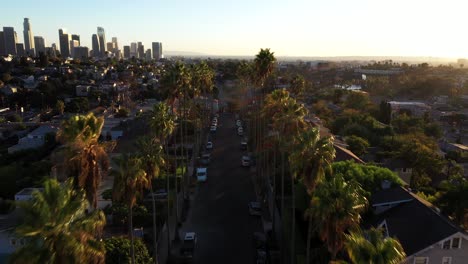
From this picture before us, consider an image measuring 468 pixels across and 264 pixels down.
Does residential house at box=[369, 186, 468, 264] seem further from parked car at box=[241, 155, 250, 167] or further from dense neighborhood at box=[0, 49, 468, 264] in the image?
parked car at box=[241, 155, 250, 167]

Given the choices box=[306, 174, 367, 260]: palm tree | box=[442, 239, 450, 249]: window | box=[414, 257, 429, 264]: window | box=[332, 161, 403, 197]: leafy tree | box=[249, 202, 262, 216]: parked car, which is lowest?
box=[249, 202, 262, 216]: parked car

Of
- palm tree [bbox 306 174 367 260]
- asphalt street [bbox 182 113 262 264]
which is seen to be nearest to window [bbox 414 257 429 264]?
palm tree [bbox 306 174 367 260]

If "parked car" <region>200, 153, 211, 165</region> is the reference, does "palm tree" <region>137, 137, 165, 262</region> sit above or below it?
above

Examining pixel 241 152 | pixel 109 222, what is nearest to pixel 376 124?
pixel 241 152

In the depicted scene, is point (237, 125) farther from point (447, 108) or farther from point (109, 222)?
point (447, 108)

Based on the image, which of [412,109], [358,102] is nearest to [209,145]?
[358,102]

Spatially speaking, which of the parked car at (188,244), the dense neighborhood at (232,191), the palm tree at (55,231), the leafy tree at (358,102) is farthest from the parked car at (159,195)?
the leafy tree at (358,102)

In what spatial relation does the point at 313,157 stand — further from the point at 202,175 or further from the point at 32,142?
the point at 32,142
